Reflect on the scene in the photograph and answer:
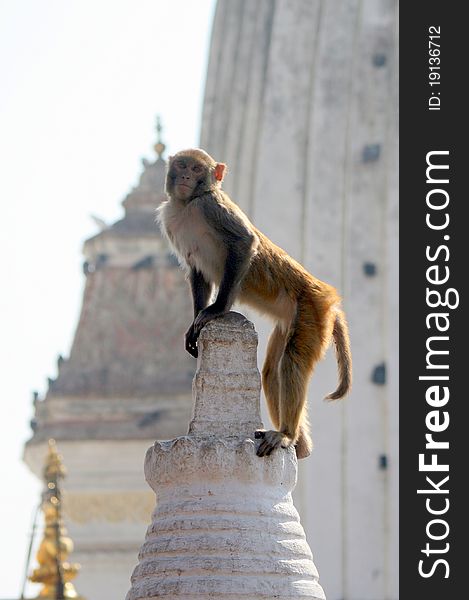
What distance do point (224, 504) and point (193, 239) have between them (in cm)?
146

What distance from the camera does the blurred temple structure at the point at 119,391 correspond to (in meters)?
27.7

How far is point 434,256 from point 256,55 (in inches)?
489

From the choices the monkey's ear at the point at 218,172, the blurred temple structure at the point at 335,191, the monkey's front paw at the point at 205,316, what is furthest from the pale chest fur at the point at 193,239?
the blurred temple structure at the point at 335,191

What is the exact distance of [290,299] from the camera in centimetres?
852

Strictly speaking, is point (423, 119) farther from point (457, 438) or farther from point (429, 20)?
point (457, 438)

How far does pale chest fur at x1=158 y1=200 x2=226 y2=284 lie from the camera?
327 inches

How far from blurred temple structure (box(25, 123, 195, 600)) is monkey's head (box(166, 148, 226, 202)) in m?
18.4

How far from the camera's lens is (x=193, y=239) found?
8.38m

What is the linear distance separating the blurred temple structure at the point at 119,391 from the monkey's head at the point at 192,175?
60.3ft

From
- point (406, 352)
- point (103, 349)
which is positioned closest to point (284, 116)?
point (103, 349)

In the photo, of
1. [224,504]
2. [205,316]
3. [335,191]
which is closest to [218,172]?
[205,316]

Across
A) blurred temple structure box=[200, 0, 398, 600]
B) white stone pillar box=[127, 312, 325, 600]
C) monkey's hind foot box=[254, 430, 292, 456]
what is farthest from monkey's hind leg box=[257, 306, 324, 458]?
blurred temple structure box=[200, 0, 398, 600]

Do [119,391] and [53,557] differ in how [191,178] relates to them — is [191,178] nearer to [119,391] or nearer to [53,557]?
[53,557]

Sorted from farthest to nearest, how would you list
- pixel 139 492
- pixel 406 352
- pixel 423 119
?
pixel 139 492, pixel 406 352, pixel 423 119
